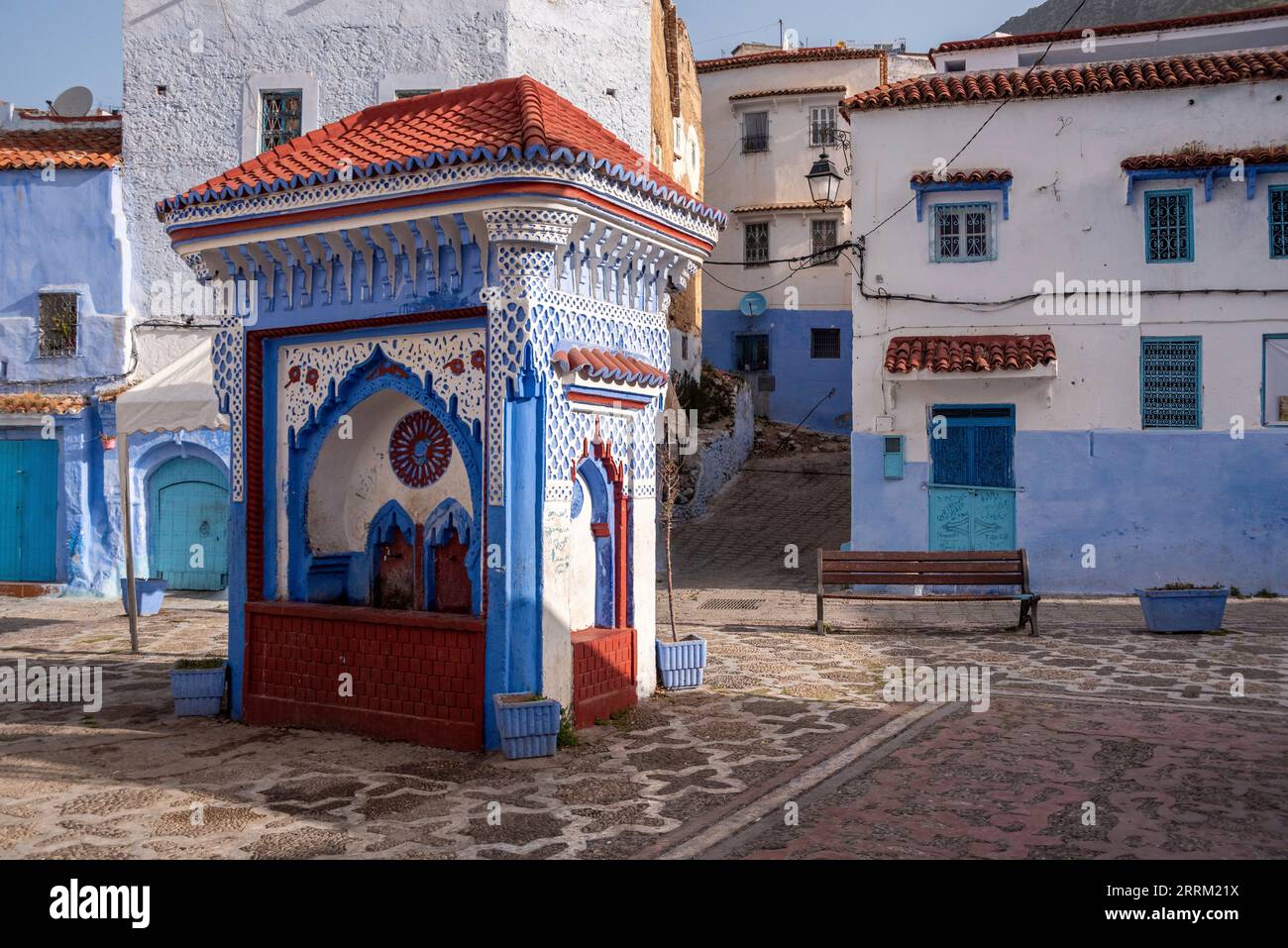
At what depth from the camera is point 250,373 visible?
8664 mm

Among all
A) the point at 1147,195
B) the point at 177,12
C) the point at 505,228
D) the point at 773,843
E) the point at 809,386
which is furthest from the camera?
the point at 809,386

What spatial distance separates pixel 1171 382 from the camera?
617 inches

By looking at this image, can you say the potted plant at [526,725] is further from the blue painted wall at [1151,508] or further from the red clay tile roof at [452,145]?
the blue painted wall at [1151,508]

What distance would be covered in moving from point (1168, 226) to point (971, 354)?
10.6 ft

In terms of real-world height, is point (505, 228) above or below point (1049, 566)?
above

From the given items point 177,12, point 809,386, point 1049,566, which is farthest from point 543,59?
point 809,386

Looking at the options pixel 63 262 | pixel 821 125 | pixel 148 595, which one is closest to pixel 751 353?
pixel 821 125

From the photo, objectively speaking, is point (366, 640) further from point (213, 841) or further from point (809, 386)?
point (809, 386)

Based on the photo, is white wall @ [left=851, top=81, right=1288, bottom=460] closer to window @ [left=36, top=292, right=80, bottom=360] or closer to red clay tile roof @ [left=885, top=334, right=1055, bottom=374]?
red clay tile roof @ [left=885, top=334, right=1055, bottom=374]

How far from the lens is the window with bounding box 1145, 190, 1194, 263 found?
15.6 metres

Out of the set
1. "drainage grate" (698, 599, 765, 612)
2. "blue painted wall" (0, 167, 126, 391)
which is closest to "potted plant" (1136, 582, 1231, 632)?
"drainage grate" (698, 599, 765, 612)

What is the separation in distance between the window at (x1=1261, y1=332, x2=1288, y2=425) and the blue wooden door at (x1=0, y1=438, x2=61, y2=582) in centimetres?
1668

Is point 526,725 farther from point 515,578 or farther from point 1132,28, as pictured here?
point 1132,28

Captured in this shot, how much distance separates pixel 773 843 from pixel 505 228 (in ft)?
13.1
